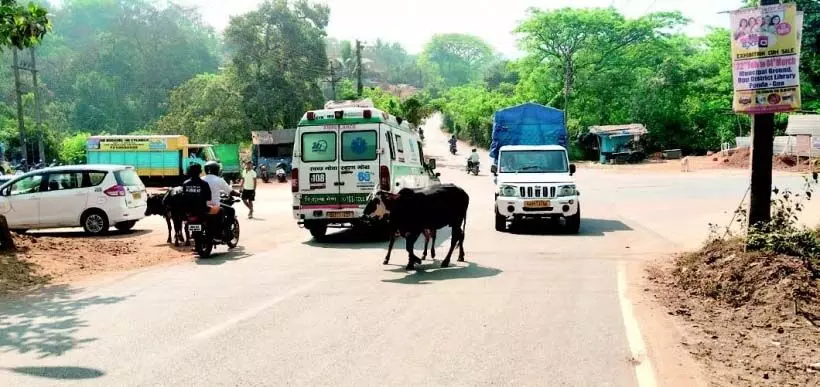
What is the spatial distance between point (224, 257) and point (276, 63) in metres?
40.8

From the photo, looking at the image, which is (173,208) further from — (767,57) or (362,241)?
(767,57)

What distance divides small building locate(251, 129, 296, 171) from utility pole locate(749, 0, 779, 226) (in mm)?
37362

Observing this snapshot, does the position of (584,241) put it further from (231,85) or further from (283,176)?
(231,85)

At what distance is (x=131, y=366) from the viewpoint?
5.42m

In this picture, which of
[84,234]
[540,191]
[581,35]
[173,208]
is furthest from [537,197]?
[581,35]

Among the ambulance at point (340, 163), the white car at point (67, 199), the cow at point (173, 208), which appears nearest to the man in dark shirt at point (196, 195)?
the cow at point (173, 208)

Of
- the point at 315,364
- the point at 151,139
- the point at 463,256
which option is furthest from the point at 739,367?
the point at 151,139

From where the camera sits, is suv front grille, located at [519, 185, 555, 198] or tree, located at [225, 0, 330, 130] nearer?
suv front grille, located at [519, 185, 555, 198]

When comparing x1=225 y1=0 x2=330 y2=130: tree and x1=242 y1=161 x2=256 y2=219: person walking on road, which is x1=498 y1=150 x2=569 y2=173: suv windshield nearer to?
x1=242 y1=161 x2=256 y2=219: person walking on road

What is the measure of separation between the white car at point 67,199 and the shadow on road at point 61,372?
447 inches

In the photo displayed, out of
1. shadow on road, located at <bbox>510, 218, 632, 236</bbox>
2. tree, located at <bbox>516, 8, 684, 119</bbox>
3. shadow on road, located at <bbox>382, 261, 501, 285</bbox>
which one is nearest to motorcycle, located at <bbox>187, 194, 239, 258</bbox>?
shadow on road, located at <bbox>382, 261, 501, 285</bbox>

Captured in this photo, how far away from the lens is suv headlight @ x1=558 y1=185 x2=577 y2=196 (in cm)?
1467

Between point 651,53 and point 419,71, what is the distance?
90.5 metres

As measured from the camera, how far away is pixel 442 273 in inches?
386
